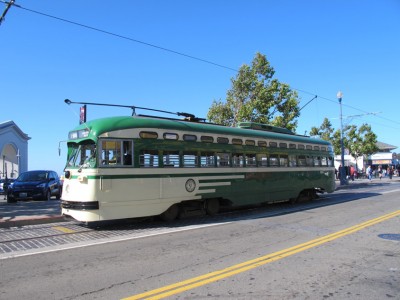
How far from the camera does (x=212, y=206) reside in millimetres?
12688

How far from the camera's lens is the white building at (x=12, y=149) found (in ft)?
115

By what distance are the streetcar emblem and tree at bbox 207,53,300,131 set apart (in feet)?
56.0

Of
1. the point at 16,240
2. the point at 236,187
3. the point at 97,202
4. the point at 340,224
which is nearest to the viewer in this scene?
the point at 16,240

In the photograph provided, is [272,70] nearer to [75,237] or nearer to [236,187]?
[236,187]

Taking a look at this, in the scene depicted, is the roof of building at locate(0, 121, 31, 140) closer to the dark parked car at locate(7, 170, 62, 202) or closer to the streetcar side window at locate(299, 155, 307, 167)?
the dark parked car at locate(7, 170, 62, 202)

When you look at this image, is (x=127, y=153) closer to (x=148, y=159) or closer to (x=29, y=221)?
(x=148, y=159)

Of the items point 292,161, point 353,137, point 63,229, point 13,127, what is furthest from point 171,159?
point 353,137

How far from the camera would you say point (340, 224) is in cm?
1066

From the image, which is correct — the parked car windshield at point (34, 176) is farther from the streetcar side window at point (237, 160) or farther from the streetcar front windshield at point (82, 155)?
the streetcar side window at point (237, 160)

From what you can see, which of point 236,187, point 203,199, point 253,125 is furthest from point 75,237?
point 253,125

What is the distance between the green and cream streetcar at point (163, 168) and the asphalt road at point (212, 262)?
774mm

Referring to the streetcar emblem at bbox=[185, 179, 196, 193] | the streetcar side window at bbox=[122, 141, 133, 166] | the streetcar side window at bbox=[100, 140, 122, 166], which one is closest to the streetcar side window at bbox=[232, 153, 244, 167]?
the streetcar emblem at bbox=[185, 179, 196, 193]

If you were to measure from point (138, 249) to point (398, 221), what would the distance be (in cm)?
776

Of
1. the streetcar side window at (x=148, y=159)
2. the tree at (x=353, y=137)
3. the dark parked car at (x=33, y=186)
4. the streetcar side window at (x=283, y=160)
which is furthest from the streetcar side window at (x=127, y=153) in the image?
the tree at (x=353, y=137)
